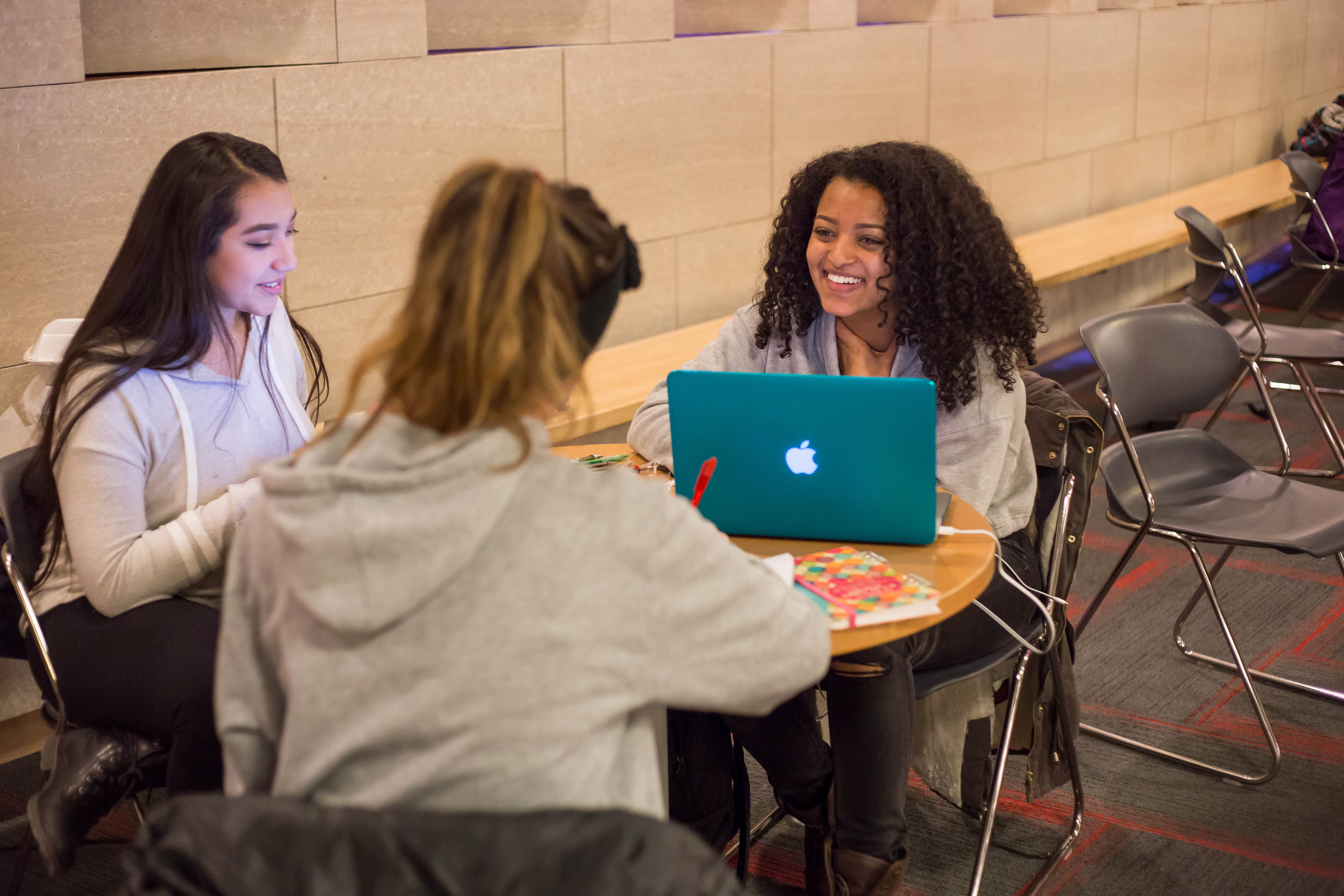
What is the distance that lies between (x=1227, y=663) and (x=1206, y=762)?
0.50 meters

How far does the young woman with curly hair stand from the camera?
207cm

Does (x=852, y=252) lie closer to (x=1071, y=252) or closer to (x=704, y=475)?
(x=704, y=475)

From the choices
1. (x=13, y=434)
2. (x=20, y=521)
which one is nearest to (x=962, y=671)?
(x=20, y=521)

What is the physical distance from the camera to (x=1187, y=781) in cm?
284

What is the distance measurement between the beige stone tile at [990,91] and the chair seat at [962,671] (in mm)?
4010

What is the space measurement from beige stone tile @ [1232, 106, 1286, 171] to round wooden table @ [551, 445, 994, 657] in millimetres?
8073

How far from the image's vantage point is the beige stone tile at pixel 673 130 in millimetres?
4250

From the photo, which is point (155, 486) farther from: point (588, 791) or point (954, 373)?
point (954, 373)

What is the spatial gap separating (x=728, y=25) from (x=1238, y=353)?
Result: 2535 millimetres

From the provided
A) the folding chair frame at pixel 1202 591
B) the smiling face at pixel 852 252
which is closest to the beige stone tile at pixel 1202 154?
the folding chair frame at pixel 1202 591

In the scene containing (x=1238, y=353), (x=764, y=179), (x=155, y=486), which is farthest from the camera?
(x=764, y=179)

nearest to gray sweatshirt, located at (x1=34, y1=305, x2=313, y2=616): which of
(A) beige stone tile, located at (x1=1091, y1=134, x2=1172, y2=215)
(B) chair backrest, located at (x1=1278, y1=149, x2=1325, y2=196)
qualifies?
(B) chair backrest, located at (x1=1278, y1=149, x2=1325, y2=196)

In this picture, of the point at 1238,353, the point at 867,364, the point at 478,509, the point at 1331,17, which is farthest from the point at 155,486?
the point at 1331,17

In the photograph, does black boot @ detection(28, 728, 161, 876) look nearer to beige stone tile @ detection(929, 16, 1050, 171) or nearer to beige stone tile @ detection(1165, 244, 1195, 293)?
beige stone tile @ detection(929, 16, 1050, 171)
